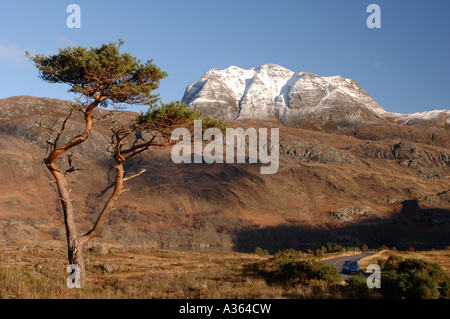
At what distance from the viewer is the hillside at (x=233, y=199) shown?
8188cm

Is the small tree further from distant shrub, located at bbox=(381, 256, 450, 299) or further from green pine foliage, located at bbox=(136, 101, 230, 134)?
distant shrub, located at bbox=(381, 256, 450, 299)

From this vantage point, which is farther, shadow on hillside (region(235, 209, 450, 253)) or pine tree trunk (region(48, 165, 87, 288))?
shadow on hillside (region(235, 209, 450, 253))

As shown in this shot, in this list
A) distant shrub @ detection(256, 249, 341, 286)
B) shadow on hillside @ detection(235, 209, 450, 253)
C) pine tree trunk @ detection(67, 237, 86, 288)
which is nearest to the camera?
pine tree trunk @ detection(67, 237, 86, 288)

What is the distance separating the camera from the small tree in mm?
12641

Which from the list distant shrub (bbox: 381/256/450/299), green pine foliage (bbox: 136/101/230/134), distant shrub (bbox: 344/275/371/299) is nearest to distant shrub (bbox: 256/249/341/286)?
distant shrub (bbox: 344/275/371/299)

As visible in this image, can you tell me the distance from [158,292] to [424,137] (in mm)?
198511

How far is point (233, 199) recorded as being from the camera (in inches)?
3900

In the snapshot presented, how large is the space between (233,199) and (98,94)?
284 feet

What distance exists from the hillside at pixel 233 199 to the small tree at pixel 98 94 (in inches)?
2356

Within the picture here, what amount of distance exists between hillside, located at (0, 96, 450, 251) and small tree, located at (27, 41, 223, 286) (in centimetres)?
5984

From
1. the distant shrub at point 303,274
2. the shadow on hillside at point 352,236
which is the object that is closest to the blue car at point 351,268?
the distant shrub at point 303,274
